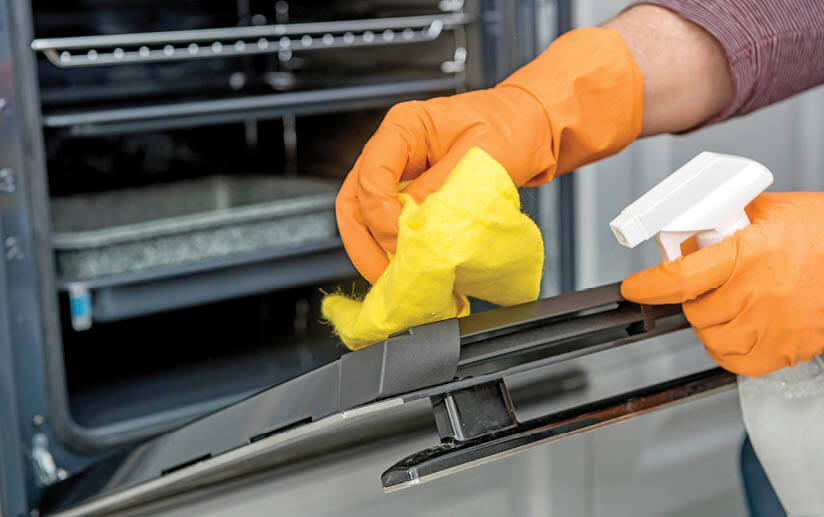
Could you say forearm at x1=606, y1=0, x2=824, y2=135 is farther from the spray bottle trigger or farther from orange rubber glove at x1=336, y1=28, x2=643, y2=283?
the spray bottle trigger

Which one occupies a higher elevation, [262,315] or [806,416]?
[806,416]

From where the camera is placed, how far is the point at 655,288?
63cm

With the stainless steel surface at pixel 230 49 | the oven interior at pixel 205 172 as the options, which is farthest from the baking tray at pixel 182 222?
the stainless steel surface at pixel 230 49

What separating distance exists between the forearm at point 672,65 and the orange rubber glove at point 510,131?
0.04m

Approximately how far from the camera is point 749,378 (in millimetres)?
771

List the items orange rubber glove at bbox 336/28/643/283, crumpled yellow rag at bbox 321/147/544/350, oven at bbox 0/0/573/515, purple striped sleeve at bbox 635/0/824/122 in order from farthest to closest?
oven at bbox 0/0/573/515
purple striped sleeve at bbox 635/0/824/122
orange rubber glove at bbox 336/28/643/283
crumpled yellow rag at bbox 321/147/544/350

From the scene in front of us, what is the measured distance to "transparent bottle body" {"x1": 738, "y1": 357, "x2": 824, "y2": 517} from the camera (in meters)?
0.74

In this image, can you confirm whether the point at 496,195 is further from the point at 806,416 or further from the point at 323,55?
the point at 323,55

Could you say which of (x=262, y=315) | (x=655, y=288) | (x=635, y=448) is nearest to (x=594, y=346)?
(x=655, y=288)

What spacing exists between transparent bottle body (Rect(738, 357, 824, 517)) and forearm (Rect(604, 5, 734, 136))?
33 cm

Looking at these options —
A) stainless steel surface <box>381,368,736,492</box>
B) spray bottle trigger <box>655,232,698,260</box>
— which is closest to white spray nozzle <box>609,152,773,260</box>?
spray bottle trigger <box>655,232,698,260</box>

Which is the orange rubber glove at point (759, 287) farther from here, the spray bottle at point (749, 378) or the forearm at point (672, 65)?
the forearm at point (672, 65)

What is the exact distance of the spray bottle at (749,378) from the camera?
612 mm

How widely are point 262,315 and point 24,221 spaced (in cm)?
69
